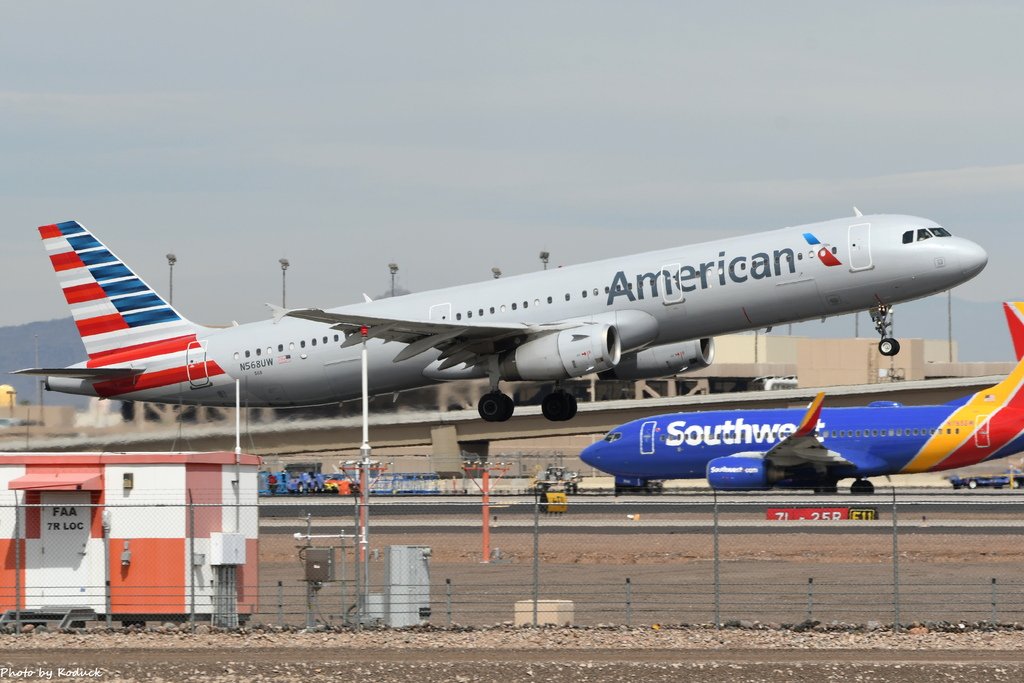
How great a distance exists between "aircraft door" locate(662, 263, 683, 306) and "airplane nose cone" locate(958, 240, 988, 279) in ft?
25.8

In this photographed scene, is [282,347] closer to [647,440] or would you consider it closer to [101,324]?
[101,324]

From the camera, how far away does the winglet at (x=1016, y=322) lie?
7825cm

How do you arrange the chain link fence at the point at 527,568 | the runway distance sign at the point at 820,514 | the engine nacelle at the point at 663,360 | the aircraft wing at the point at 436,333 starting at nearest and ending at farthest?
the chain link fence at the point at 527,568
the aircraft wing at the point at 436,333
the engine nacelle at the point at 663,360
the runway distance sign at the point at 820,514

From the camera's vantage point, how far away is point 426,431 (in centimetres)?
8569

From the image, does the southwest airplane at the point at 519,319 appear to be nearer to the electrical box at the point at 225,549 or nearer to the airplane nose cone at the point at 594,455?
the electrical box at the point at 225,549

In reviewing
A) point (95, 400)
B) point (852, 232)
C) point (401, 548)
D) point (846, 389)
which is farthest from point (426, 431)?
point (401, 548)

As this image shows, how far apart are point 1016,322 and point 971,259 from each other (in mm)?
40488

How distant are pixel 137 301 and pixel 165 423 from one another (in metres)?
7.51

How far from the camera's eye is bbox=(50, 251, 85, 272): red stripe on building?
55.5m

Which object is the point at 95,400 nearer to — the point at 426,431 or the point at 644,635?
the point at 644,635

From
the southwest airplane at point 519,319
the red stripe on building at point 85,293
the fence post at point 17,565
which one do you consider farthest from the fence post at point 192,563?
the red stripe on building at point 85,293

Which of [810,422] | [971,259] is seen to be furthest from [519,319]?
[810,422]

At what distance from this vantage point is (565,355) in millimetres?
44156

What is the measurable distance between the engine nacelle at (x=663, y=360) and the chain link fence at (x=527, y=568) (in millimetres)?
4984
